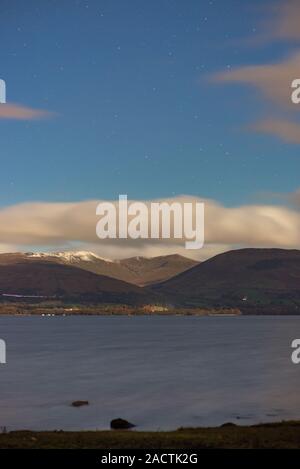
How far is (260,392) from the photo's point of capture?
4690 inches

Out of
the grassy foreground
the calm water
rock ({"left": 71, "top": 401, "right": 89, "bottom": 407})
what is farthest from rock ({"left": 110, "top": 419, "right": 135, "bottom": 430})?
rock ({"left": 71, "top": 401, "right": 89, "bottom": 407})

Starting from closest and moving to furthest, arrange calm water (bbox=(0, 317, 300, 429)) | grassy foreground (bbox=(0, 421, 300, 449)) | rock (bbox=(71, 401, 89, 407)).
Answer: grassy foreground (bbox=(0, 421, 300, 449)), calm water (bbox=(0, 317, 300, 429)), rock (bbox=(71, 401, 89, 407))

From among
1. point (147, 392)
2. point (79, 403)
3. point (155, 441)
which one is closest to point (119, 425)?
point (79, 403)

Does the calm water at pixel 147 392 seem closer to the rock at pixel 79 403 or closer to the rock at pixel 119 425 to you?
the rock at pixel 79 403

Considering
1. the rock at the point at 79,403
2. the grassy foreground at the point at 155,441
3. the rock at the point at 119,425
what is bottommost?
the rock at the point at 119,425

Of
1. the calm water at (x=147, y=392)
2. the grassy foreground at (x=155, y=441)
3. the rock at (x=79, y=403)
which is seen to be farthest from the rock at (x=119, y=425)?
the rock at (x=79, y=403)

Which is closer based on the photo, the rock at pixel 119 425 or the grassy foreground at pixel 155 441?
the grassy foreground at pixel 155 441

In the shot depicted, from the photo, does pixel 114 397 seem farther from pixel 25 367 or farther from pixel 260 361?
pixel 260 361

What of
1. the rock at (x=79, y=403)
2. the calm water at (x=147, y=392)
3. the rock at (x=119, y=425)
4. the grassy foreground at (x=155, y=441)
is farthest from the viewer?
the rock at (x=79, y=403)

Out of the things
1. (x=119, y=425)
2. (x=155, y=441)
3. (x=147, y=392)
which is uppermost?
(x=147, y=392)

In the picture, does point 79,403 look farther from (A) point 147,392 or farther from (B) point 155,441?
(B) point 155,441

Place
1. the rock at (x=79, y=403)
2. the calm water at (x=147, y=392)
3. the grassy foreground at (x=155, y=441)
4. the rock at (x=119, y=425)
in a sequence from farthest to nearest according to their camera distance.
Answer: the rock at (x=79, y=403) → the calm water at (x=147, y=392) → the rock at (x=119, y=425) → the grassy foreground at (x=155, y=441)

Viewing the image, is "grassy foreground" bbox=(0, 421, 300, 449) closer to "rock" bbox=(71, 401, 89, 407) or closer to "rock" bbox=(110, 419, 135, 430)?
"rock" bbox=(110, 419, 135, 430)
